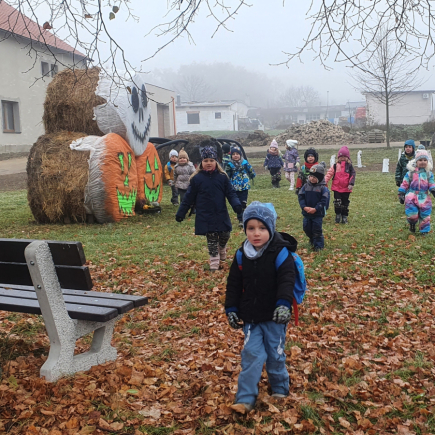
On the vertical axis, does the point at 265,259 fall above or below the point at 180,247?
above

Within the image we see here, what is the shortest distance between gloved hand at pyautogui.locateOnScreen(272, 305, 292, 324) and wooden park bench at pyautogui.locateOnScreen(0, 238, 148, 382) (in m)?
1.06

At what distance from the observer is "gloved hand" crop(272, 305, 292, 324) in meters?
3.46

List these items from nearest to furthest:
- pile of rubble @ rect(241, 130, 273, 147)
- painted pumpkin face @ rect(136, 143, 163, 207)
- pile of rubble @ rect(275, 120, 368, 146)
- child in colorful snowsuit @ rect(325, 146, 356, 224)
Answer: child in colorful snowsuit @ rect(325, 146, 356, 224)
painted pumpkin face @ rect(136, 143, 163, 207)
pile of rubble @ rect(275, 120, 368, 146)
pile of rubble @ rect(241, 130, 273, 147)

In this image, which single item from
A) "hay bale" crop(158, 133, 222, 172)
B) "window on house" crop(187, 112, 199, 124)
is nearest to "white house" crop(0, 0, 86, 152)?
"hay bale" crop(158, 133, 222, 172)

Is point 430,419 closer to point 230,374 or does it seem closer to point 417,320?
point 230,374

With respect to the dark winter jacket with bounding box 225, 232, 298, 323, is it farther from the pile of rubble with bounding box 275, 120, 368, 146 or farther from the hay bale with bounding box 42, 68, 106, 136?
the pile of rubble with bounding box 275, 120, 368, 146

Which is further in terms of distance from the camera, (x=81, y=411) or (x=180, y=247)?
(x=180, y=247)

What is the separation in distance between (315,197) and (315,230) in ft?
1.71

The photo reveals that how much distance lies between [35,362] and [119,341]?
926 millimetres

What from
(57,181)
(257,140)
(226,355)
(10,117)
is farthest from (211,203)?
(257,140)

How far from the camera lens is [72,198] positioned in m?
11.7

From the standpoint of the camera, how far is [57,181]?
11625mm

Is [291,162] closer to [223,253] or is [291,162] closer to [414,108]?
[223,253]

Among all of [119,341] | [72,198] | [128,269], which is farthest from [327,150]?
[119,341]
